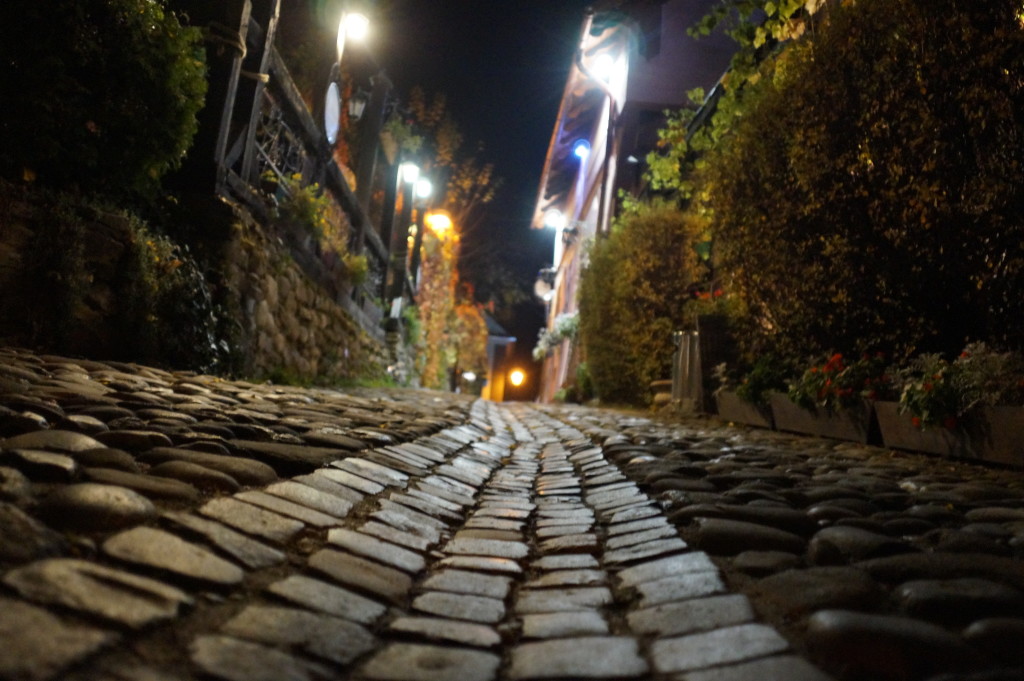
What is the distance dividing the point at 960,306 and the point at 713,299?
472cm

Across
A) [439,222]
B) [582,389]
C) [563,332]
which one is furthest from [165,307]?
[439,222]

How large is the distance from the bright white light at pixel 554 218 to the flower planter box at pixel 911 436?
1085 inches

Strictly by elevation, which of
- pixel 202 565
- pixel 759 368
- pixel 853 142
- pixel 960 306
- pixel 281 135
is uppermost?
pixel 281 135

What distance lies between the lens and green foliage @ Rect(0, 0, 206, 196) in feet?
16.1

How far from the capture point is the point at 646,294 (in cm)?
1161

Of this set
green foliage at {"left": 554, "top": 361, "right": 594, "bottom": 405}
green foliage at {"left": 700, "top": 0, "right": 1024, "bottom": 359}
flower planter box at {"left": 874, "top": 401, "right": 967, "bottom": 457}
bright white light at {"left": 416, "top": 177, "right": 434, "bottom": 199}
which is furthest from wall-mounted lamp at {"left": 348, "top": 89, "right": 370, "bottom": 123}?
flower planter box at {"left": 874, "top": 401, "right": 967, "bottom": 457}

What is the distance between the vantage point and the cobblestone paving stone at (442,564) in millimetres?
1455

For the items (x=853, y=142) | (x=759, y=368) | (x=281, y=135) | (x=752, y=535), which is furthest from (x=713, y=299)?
(x=752, y=535)

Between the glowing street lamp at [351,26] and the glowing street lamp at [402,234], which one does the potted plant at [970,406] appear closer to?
the glowing street lamp at [351,26]

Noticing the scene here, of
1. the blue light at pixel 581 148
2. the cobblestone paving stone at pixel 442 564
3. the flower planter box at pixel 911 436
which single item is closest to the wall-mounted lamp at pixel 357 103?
the cobblestone paving stone at pixel 442 564

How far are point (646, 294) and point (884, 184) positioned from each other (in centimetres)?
606

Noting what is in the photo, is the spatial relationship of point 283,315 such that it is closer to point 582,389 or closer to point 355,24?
point 355,24

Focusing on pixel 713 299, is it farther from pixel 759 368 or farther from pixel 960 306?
pixel 960 306

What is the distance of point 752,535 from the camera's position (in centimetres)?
246
